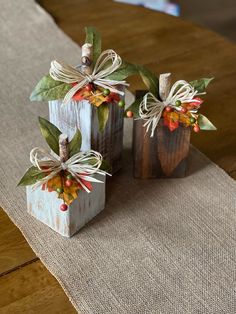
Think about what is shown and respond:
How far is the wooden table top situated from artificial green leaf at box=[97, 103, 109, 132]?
0.63ft

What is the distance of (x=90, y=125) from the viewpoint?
0.90 m

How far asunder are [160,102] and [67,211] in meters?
0.22

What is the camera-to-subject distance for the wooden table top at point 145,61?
81cm

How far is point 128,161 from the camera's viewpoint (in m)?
1.03

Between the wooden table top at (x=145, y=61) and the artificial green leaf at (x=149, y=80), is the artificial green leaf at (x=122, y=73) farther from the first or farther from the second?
the wooden table top at (x=145, y=61)

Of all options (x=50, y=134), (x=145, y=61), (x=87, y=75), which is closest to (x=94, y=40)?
(x=87, y=75)

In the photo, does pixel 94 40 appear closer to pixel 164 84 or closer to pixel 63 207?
pixel 164 84

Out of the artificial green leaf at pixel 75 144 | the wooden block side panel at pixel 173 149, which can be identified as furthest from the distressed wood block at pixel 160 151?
the artificial green leaf at pixel 75 144

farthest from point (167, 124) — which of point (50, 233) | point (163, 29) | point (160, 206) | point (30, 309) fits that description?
point (163, 29)

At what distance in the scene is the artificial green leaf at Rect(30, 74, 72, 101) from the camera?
0.90 metres

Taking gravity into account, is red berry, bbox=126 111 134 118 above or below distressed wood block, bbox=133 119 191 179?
above

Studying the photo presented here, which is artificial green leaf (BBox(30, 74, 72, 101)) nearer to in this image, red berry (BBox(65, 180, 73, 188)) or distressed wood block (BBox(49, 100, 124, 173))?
distressed wood block (BBox(49, 100, 124, 173))

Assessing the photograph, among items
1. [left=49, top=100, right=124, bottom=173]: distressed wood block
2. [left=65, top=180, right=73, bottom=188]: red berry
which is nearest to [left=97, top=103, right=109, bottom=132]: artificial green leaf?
[left=49, top=100, right=124, bottom=173]: distressed wood block

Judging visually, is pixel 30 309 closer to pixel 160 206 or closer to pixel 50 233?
pixel 50 233
